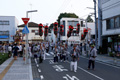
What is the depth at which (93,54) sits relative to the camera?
50.2 ft

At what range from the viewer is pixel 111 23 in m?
31.7

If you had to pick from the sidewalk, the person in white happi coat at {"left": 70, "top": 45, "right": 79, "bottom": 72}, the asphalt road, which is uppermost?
the person in white happi coat at {"left": 70, "top": 45, "right": 79, "bottom": 72}

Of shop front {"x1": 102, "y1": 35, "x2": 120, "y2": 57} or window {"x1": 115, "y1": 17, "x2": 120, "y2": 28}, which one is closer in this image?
window {"x1": 115, "y1": 17, "x2": 120, "y2": 28}

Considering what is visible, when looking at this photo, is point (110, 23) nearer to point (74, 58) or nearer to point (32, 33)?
point (74, 58)

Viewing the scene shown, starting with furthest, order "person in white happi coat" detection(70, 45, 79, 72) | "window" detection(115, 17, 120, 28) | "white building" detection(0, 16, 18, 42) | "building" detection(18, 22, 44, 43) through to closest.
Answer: "building" detection(18, 22, 44, 43) → "white building" detection(0, 16, 18, 42) → "window" detection(115, 17, 120, 28) → "person in white happi coat" detection(70, 45, 79, 72)

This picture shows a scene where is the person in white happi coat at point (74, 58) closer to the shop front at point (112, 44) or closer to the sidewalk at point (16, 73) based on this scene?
the sidewalk at point (16, 73)

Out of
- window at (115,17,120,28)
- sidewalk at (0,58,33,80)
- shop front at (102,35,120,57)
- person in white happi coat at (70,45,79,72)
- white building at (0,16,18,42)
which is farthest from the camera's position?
white building at (0,16,18,42)

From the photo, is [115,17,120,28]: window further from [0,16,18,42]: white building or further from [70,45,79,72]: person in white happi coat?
[0,16,18,42]: white building

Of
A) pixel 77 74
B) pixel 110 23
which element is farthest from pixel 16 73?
pixel 110 23

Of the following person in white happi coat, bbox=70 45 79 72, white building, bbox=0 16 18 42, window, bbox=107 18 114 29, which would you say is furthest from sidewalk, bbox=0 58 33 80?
white building, bbox=0 16 18 42

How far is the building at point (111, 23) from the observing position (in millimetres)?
29309

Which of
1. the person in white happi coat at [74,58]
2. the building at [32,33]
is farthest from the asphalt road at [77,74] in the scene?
the building at [32,33]

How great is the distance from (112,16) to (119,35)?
3722 millimetres

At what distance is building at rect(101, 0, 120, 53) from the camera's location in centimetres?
2931
